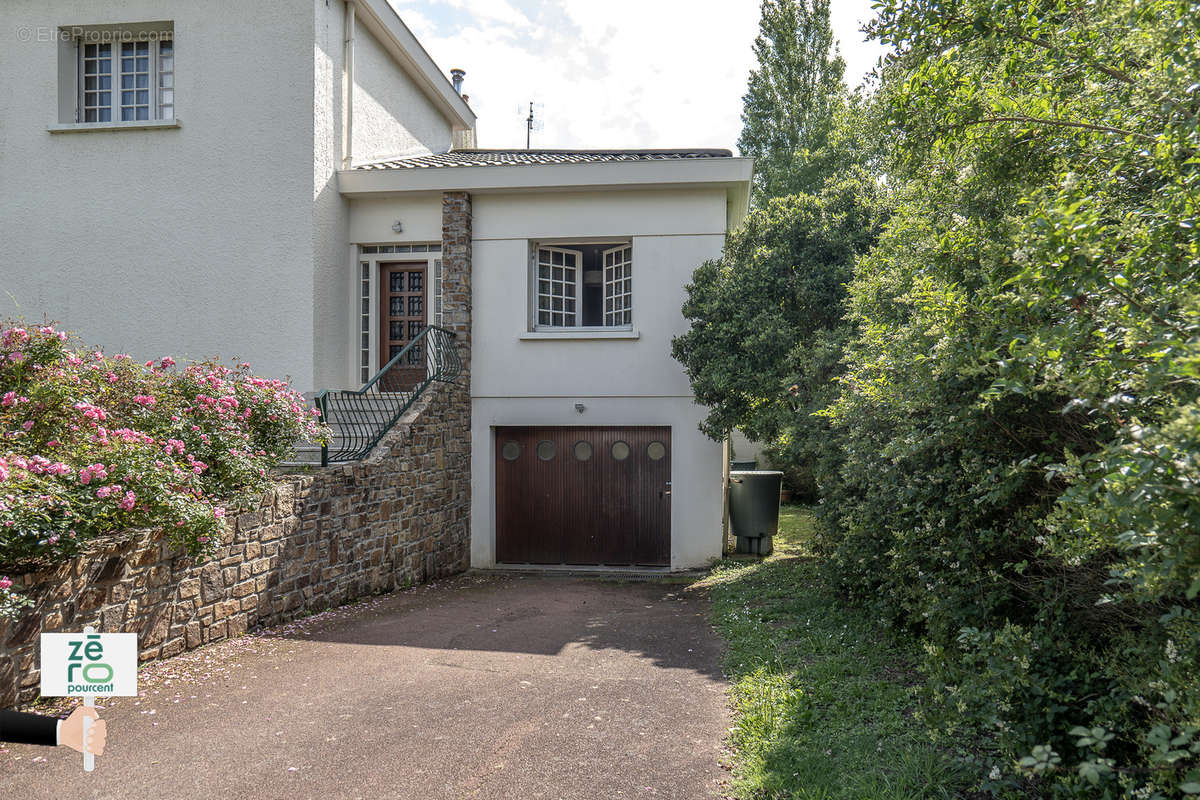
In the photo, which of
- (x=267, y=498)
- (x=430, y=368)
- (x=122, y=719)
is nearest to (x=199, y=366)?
(x=267, y=498)

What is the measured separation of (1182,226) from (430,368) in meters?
9.57

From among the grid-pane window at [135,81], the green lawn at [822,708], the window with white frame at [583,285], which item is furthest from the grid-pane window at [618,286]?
the grid-pane window at [135,81]

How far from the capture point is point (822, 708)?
185 inches

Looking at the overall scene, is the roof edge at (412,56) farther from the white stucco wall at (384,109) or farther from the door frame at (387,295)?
the door frame at (387,295)

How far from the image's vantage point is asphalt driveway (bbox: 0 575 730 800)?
381 centimetres

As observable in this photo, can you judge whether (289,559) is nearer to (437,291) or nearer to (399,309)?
(399,309)

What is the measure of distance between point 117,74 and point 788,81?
63.9 feet

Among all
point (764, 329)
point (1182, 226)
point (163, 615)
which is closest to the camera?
point (1182, 226)

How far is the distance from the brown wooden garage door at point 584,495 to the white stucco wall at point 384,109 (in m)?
5.22

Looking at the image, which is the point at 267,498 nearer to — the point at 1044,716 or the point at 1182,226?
the point at 1044,716

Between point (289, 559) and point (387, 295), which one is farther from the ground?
point (387, 295)

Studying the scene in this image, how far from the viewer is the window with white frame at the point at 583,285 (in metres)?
11.5

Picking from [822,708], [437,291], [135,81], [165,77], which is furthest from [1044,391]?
[135,81]

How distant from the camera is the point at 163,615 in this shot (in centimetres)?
557
